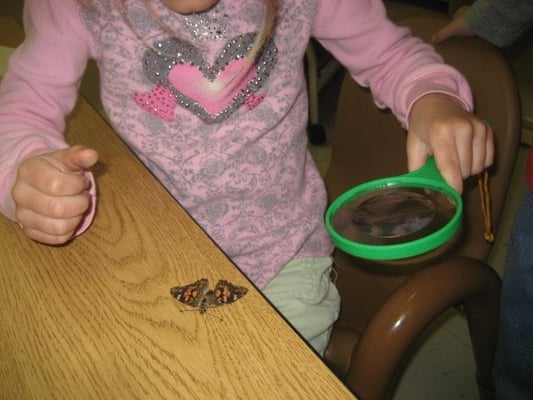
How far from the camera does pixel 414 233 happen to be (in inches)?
18.3

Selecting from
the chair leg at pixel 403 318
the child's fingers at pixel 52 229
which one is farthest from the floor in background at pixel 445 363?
the child's fingers at pixel 52 229

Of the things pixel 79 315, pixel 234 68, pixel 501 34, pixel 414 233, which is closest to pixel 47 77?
pixel 234 68

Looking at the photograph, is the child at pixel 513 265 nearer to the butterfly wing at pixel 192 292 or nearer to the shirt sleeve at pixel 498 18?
the shirt sleeve at pixel 498 18

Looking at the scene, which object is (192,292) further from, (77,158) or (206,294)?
(77,158)

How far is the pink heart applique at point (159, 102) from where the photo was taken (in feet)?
2.15

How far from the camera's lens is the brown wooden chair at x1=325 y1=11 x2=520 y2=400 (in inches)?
20.3

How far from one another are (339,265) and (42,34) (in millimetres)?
573

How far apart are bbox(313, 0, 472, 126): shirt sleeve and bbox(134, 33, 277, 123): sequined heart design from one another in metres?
0.11

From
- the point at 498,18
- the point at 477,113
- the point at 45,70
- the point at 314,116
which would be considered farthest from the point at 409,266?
the point at 314,116

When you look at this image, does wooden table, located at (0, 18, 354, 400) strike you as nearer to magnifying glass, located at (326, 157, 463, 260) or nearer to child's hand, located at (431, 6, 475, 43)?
magnifying glass, located at (326, 157, 463, 260)

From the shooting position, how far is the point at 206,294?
0.40 meters

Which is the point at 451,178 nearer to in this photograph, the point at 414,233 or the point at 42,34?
the point at 414,233

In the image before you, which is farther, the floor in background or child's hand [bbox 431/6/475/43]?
the floor in background

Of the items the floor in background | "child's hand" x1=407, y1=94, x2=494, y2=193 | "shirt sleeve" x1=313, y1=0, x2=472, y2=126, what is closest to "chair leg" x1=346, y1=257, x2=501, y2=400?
"child's hand" x1=407, y1=94, x2=494, y2=193
